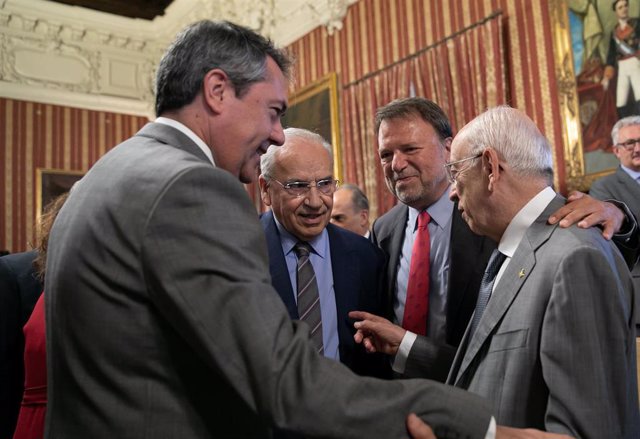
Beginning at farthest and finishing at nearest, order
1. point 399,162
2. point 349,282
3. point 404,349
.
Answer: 1. point 399,162
2. point 349,282
3. point 404,349

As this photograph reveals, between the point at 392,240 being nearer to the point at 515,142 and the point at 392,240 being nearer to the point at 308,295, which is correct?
the point at 308,295

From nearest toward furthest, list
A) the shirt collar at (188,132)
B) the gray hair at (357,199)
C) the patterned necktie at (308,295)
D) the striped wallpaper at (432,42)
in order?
1. the shirt collar at (188,132)
2. the patterned necktie at (308,295)
3. the gray hair at (357,199)
4. the striped wallpaper at (432,42)

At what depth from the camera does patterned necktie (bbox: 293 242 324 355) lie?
7.90 ft

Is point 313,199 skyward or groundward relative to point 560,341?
skyward

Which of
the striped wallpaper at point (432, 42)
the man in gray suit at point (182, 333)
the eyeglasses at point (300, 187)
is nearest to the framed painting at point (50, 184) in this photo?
the striped wallpaper at point (432, 42)

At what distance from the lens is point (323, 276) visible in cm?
258

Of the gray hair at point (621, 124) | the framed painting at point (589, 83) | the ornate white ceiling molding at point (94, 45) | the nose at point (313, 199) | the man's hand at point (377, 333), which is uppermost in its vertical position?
the ornate white ceiling molding at point (94, 45)

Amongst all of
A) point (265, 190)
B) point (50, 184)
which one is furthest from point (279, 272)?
point (50, 184)

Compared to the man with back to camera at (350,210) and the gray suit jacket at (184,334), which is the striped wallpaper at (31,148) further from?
the gray suit jacket at (184,334)

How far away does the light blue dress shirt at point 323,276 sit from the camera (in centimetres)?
247

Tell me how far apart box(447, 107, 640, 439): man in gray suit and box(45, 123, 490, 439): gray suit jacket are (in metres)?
0.44

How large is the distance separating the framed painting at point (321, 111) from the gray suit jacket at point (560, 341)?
6.16 m

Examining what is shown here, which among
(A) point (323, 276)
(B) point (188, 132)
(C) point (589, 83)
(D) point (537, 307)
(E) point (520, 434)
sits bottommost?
(E) point (520, 434)

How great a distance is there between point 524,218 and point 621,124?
3.53 metres
